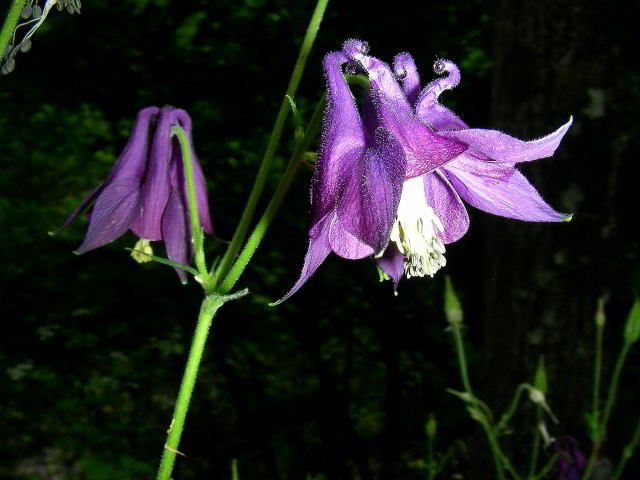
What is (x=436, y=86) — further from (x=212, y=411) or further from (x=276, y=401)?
(x=212, y=411)

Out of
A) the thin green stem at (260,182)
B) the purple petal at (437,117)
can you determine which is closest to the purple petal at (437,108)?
the purple petal at (437,117)

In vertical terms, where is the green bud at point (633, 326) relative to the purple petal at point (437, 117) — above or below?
below

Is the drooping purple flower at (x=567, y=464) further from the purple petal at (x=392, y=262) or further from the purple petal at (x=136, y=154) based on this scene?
the purple petal at (x=136, y=154)

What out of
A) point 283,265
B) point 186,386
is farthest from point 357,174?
point 283,265

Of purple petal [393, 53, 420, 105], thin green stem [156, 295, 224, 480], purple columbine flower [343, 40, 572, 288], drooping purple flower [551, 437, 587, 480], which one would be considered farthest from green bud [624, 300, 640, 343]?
thin green stem [156, 295, 224, 480]

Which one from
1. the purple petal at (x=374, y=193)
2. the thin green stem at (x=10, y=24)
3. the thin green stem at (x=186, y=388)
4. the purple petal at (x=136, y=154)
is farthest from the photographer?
the purple petal at (x=136, y=154)

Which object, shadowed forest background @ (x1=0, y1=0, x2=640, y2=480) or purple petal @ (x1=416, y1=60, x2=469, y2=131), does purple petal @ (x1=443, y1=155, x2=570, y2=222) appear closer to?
purple petal @ (x1=416, y1=60, x2=469, y2=131)
